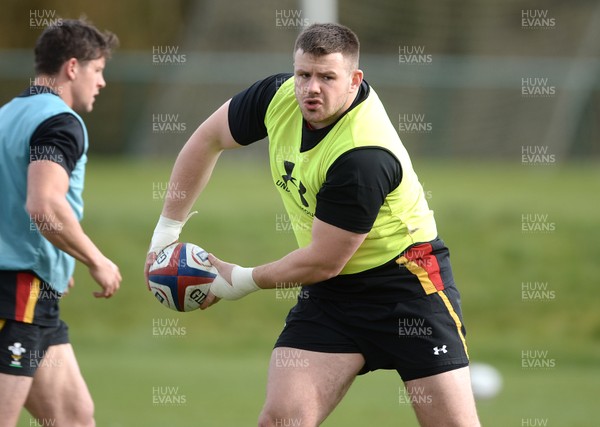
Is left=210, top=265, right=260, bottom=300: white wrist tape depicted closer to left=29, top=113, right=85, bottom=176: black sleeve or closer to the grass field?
left=29, top=113, right=85, bottom=176: black sleeve

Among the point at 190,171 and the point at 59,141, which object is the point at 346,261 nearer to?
the point at 190,171

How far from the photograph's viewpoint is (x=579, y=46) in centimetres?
2367

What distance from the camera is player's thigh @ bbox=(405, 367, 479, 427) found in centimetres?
494

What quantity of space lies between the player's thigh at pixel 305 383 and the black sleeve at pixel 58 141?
1.40 metres

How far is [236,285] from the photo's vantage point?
5121 mm

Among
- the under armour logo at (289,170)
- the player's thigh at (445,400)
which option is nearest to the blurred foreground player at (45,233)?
the under armour logo at (289,170)

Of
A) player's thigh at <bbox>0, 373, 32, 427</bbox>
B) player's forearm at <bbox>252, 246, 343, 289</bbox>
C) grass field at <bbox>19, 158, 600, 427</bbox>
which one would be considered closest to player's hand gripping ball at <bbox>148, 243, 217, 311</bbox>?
player's forearm at <bbox>252, 246, 343, 289</bbox>

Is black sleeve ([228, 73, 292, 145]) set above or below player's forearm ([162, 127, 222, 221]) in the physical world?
above

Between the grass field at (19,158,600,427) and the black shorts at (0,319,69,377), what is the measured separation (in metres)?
2.51

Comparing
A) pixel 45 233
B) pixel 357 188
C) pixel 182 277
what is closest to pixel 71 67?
pixel 45 233

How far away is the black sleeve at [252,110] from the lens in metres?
5.33

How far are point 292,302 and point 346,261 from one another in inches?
300

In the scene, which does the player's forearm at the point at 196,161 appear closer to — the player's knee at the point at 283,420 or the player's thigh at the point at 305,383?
the player's thigh at the point at 305,383

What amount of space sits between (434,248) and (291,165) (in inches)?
31.8
